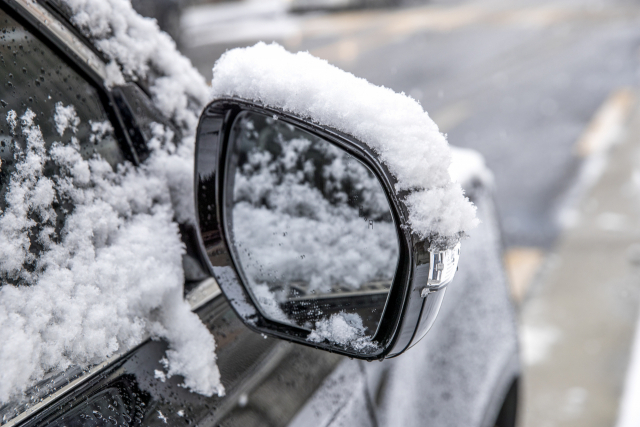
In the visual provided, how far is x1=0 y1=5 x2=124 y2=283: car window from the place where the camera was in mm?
901

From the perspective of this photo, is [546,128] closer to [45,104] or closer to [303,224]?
[303,224]

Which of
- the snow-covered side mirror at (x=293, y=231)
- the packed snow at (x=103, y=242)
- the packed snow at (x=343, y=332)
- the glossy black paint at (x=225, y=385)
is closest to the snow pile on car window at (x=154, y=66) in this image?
the packed snow at (x=103, y=242)

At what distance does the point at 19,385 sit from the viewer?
0.81 metres

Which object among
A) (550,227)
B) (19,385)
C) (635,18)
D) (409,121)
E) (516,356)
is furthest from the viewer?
(635,18)

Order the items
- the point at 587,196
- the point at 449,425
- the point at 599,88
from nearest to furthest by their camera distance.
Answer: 1. the point at 449,425
2. the point at 587,196
3. the point at 599,88

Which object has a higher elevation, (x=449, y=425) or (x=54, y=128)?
(x=449, y=425)

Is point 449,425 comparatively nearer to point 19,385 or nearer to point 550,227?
point 19,385

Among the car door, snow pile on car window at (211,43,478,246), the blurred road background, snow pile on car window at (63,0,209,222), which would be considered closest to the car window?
the car door

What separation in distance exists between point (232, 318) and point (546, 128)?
7.76 metres

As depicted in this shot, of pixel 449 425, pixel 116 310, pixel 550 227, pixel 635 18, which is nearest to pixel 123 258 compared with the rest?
pixel 116 310

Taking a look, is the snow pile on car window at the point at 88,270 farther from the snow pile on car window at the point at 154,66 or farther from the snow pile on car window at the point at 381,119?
the snow pile on car window at the point at 381,119

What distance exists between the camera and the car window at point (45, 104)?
90 cm

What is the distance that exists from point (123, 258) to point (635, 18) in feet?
61.1

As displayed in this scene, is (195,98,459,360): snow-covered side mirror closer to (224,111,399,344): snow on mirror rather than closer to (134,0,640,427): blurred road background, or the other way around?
(224,111,399,344): snow on mirror
